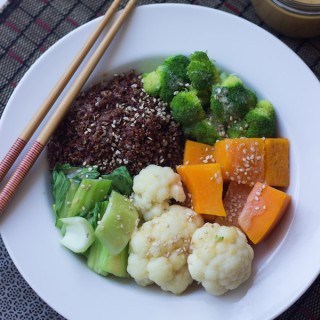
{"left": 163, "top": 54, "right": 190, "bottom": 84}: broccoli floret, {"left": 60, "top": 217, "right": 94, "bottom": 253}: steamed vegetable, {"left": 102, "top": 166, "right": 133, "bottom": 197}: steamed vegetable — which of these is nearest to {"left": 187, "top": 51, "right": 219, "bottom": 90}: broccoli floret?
{"left": 163, "top": 54, "right": 190, "bottom": 84}: broccoli floret

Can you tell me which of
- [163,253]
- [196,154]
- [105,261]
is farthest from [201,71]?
[105,261]

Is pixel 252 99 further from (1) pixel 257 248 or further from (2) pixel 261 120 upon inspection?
(1) pixel 257 248

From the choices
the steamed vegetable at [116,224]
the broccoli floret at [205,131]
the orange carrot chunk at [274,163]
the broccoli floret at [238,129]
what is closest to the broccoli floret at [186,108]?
the broccoli floret at [205,131]

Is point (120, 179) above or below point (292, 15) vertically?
below

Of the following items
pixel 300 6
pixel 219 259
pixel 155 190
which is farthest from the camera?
pixel 300 6

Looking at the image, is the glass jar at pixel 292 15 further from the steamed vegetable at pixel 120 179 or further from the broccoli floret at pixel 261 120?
the steamed vegetable at pixel 120 179

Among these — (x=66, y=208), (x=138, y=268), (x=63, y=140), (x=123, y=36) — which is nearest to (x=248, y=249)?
(x=138, y=268)
